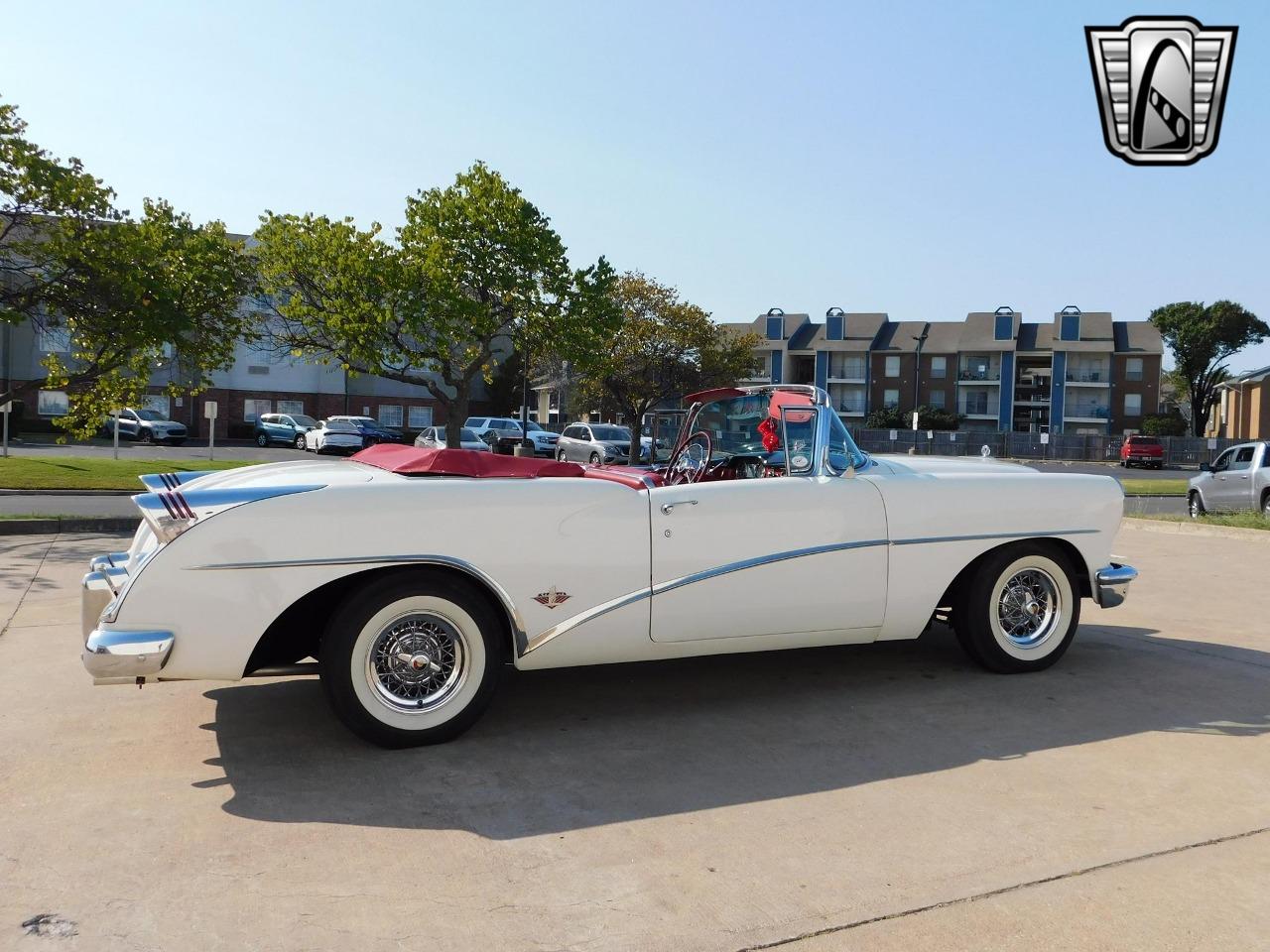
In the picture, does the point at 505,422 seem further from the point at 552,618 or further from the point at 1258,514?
the point at 552,618

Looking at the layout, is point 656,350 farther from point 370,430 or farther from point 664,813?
point 664,813

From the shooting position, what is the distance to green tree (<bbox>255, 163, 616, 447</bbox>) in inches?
1027

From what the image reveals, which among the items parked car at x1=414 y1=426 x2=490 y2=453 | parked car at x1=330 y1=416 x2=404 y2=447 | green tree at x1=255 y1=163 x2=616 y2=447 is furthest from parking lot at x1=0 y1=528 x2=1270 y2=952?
parked car at x1=330 y1=416 x2=404 y2=447

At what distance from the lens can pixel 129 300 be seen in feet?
43.3

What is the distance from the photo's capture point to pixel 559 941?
8.57 ft

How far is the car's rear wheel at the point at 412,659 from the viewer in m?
3.95

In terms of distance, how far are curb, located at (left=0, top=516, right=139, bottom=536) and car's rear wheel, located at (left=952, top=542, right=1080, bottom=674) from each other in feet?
34.9

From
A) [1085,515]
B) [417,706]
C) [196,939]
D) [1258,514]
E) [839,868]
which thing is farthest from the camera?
[1258,514]

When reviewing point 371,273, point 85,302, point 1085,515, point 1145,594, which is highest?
point 371,273

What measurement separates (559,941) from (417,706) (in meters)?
1.66

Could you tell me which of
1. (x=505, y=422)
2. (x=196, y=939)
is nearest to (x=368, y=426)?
(x=505, y=422)

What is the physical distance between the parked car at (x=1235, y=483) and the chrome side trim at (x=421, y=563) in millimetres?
15022

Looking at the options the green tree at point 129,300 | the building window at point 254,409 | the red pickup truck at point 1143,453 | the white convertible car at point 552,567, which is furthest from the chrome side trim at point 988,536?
the building window at point 254,409

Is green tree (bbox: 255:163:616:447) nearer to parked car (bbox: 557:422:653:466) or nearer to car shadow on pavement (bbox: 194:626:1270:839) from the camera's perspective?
parked car (bbox: 557:422:653:466)
